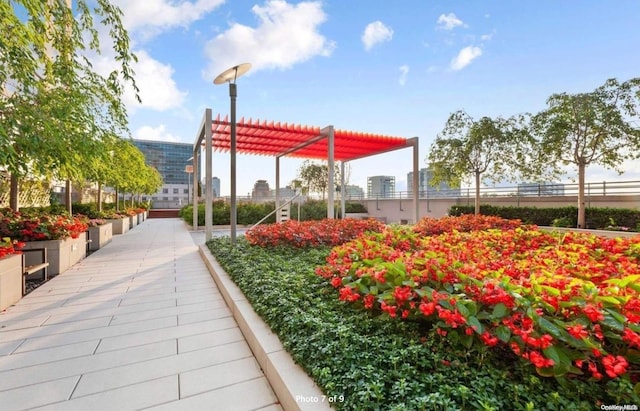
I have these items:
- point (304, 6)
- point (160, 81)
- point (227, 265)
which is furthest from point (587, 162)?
point (160, 81)

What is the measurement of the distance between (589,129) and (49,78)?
1115cm

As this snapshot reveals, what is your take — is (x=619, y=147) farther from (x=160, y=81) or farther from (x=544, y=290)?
(x=160, y=81)

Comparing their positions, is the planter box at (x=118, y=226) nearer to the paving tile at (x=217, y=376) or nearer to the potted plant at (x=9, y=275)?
the potted plant at (x=9, y=275)

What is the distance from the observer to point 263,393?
1.62m

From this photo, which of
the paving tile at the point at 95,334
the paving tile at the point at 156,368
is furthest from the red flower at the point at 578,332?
the paving tile at the point at 95,334

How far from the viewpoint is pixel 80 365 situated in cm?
190

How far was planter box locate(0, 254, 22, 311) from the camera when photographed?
2.77 meters

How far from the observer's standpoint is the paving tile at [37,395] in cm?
152

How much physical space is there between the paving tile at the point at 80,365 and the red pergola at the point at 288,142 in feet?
15.0

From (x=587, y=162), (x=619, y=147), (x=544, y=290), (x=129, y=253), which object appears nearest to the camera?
(x=544, y=290)

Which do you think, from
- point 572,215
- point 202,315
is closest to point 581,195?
point 572,215

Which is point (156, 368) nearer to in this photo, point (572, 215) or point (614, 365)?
point (614, 365)

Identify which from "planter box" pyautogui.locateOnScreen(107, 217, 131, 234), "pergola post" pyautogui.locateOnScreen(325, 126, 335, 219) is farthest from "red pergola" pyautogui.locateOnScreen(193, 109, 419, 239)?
"planter box" pyautogui.locateOnScreen(107, 217, 131, 234)

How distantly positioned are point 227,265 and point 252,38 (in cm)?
417
